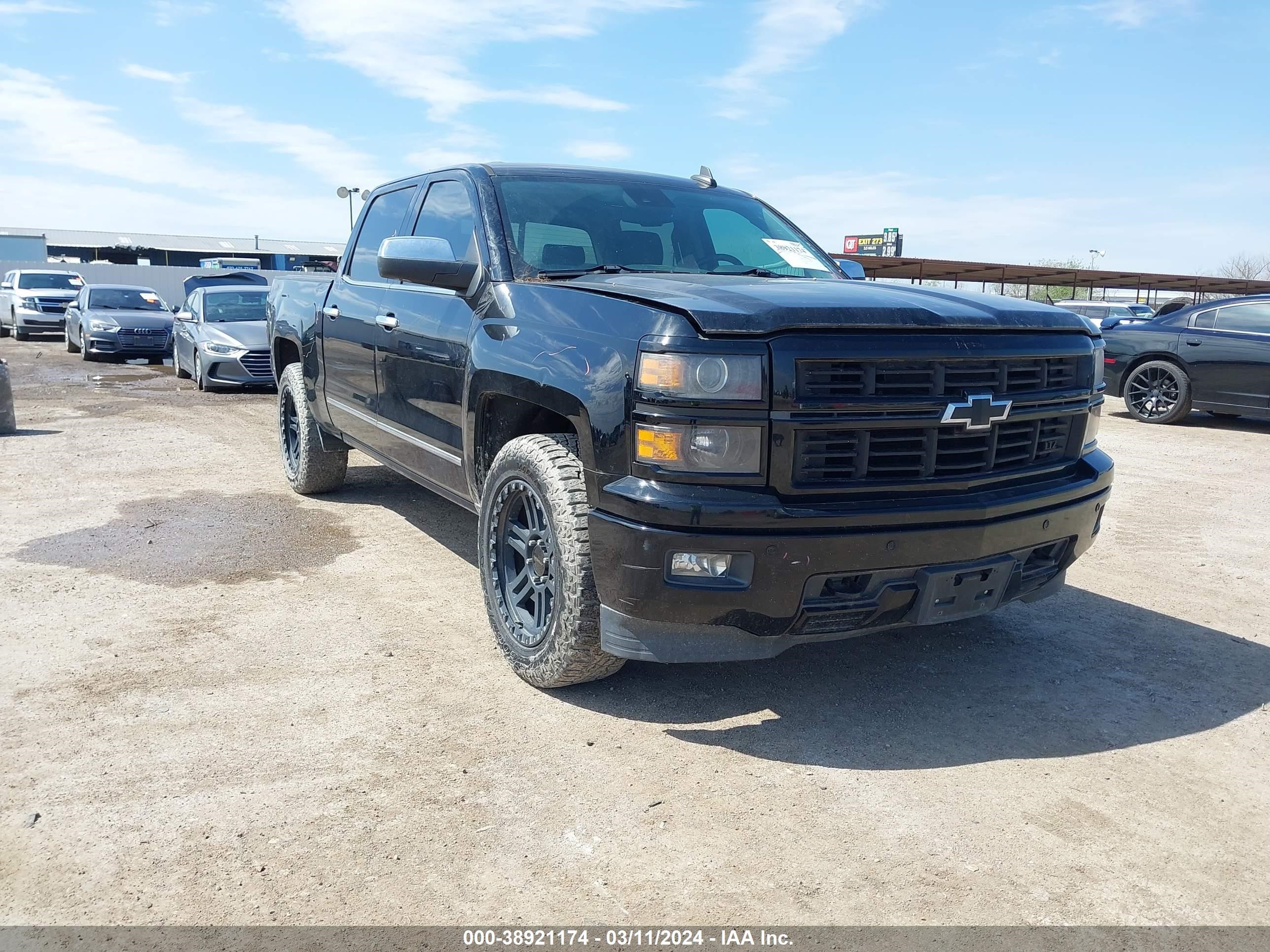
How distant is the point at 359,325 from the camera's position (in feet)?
16.9

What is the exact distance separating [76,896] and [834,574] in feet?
7.04

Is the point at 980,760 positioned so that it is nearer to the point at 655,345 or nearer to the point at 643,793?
the point at 643,793

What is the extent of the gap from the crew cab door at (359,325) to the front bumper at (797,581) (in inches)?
97.1

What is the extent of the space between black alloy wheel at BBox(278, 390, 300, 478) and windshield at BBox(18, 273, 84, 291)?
21178 mm

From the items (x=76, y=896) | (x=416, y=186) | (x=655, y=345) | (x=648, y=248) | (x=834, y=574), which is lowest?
(x=76, y=896)

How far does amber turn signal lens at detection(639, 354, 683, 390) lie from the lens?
2.83 meters

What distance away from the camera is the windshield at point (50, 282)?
2406 cm

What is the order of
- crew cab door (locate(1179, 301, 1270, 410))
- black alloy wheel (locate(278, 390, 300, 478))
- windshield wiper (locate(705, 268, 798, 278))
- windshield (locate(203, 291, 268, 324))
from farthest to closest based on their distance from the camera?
windshield (locate(203, 291, 268, 324)), crew cab door (locate(1179, 301, 1270, 410)), black alloy wheel (locate(278, 390, 300, 478)), windshield wiper (locate(705, 268, 798, 278))

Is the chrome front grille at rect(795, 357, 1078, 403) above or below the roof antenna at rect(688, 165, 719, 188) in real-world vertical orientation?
below

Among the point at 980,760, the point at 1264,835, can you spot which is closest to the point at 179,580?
the point at 980,760

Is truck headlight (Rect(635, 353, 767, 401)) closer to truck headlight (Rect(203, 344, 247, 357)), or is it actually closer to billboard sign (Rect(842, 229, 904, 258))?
truck headlight (Rect(203, 344, 247, 357))

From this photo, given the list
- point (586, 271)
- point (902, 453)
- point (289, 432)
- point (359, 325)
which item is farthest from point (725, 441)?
point (289, 432)

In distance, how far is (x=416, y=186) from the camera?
4.97 metres

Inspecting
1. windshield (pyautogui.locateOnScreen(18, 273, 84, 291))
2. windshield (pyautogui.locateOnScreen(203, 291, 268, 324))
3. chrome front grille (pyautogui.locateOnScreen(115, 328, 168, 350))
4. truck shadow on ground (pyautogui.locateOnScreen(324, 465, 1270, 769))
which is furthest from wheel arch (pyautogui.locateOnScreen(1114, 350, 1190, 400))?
windshield (pyautogui.locateOnScreen(18, 273, 84, 291))
